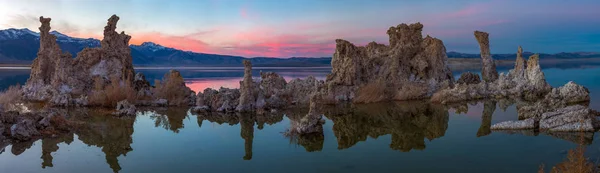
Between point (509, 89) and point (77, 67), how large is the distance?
22.1 m

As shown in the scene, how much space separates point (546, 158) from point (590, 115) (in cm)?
453

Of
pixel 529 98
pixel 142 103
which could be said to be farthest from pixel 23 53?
pixel 529 98

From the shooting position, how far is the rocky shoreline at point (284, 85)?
62.1 ft

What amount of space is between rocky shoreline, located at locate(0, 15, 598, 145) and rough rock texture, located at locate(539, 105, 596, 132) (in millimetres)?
4251

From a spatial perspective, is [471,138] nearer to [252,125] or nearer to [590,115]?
[590,115]

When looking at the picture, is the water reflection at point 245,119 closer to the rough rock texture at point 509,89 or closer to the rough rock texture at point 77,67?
the rough rock texture at point 77,67

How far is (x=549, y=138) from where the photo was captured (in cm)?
1180

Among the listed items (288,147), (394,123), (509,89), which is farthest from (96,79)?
(509,89)

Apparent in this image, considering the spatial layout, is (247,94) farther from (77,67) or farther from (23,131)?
(77,67)

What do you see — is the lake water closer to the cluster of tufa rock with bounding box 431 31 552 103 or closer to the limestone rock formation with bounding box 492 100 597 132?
the limestone rock formation with bounding box 492 100 597 132

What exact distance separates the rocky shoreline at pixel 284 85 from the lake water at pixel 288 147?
8.82ft

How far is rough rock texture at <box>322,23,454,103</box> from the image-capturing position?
71.6ft

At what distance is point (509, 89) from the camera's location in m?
22.6

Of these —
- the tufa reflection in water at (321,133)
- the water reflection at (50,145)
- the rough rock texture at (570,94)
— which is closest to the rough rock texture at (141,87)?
the tufa reflection in water at (321,133)
